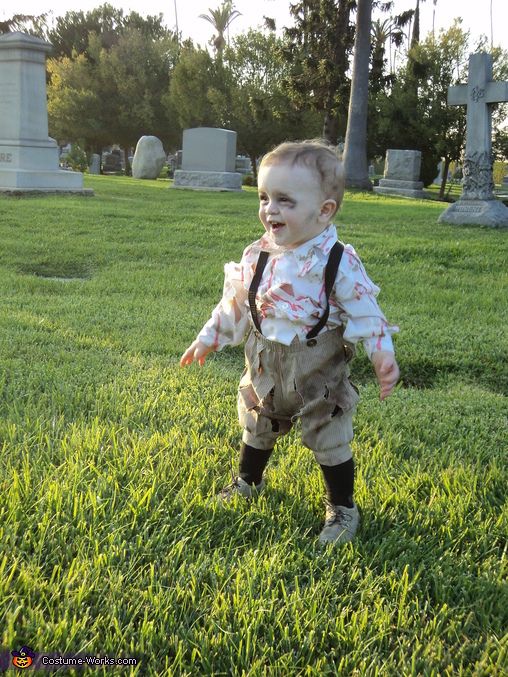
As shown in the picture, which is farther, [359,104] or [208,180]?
[359,104]

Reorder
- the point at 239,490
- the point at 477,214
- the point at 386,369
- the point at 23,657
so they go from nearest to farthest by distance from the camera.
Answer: the point at 23,657 → the point at 386,369 → the point at 239,490 → the point at 477,214

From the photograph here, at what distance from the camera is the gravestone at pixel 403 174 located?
23531mm

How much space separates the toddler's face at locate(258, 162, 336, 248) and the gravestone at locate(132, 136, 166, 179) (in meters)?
26.1

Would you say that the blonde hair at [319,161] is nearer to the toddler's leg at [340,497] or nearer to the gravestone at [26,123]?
the toddler's leg at [340,497]

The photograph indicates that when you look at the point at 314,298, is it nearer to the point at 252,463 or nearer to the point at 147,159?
the point at 252,463

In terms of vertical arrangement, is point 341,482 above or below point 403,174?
below

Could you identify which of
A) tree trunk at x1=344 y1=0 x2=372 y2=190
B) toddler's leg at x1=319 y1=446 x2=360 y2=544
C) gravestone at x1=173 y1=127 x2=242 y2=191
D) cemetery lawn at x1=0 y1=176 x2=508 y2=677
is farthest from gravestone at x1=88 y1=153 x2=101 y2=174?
toddler's leg at x1=319 y1=446 x2=360 y2=544

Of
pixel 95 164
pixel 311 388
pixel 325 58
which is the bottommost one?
pixel 311 388

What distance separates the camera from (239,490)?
2.30 m

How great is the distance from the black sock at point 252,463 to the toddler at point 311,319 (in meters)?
0.10

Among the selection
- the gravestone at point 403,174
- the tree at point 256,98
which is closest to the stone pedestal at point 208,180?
the gravestone at point 403,174

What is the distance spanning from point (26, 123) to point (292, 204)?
1364 cm

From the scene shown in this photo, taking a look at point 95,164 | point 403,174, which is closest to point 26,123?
point 403,174

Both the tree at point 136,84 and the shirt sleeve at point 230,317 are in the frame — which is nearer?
the shirt sleeve at point 230,317
